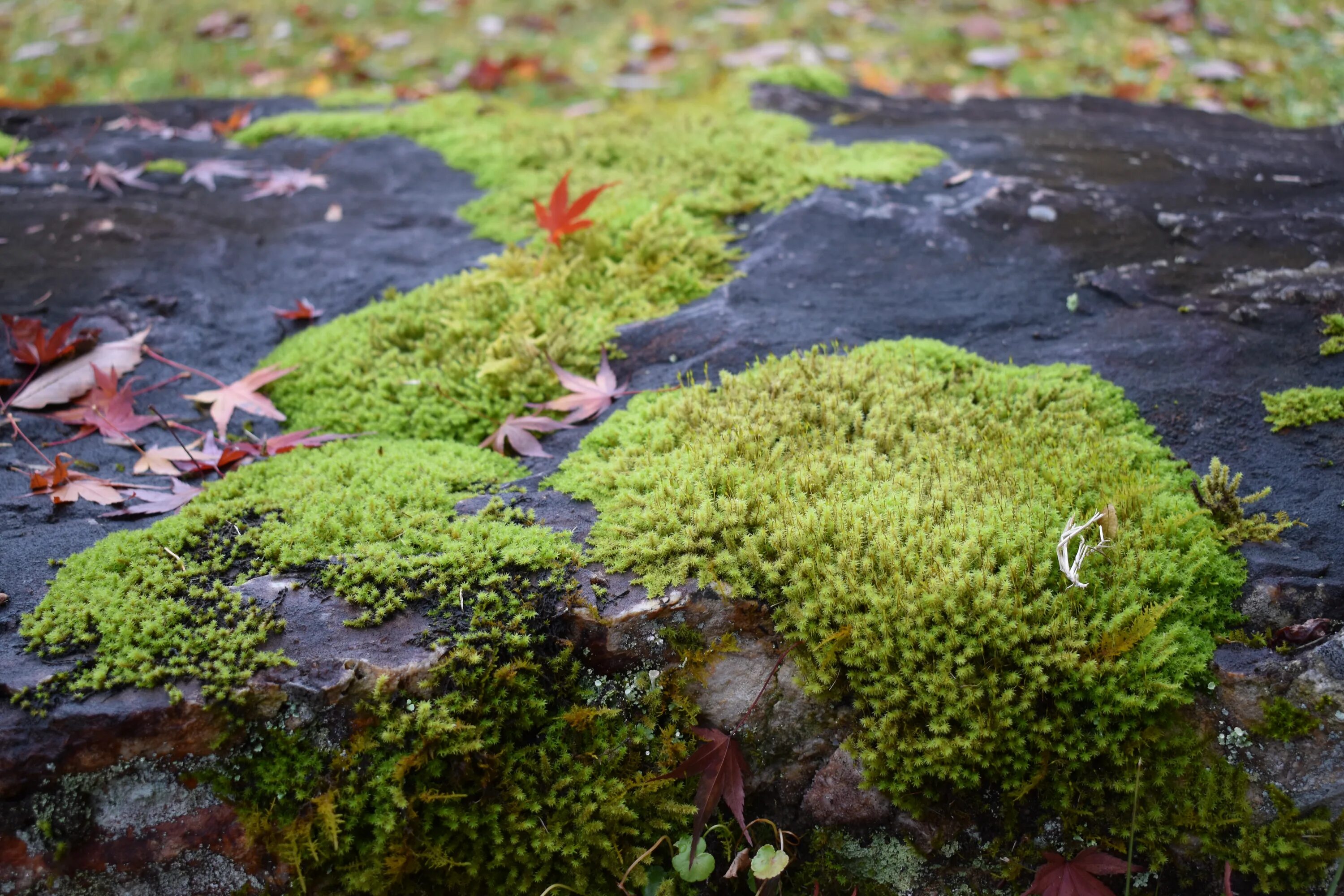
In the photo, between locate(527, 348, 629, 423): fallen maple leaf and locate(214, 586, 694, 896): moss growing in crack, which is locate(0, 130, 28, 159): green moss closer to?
locate(527, 348, 629, 423): fallen maple leaf

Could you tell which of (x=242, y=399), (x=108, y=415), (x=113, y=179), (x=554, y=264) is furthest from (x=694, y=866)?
(x=113, y=179)

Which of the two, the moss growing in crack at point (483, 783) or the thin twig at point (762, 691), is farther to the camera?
the thin twig at point (762, 691)

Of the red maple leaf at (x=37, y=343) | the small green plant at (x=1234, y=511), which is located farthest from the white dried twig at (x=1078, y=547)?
the red maple leaf at (x=37, y=343)

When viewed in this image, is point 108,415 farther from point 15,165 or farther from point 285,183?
point 15,165

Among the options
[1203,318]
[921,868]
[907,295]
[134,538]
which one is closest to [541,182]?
[907,295]

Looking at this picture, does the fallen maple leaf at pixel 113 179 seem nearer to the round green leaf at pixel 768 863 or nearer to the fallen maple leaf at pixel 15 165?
the fallen maple leaf at pixel 15 165

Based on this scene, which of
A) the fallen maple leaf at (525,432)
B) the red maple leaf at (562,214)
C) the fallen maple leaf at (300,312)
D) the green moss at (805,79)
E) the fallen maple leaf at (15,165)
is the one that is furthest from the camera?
the green moss at (805,79)

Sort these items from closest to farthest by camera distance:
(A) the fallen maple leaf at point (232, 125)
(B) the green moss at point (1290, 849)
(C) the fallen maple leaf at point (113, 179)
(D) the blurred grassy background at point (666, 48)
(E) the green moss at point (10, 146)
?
1. (B) the green moss at point (1290, 849)
2. (C) the fallen maple leaf at point (113, 179)
3. (E) the green moss at point (10, 146)
4. (A) the fallen maple leaf at point (232, 125)
5. (D) the blurred grassy background at point (666, 48)
